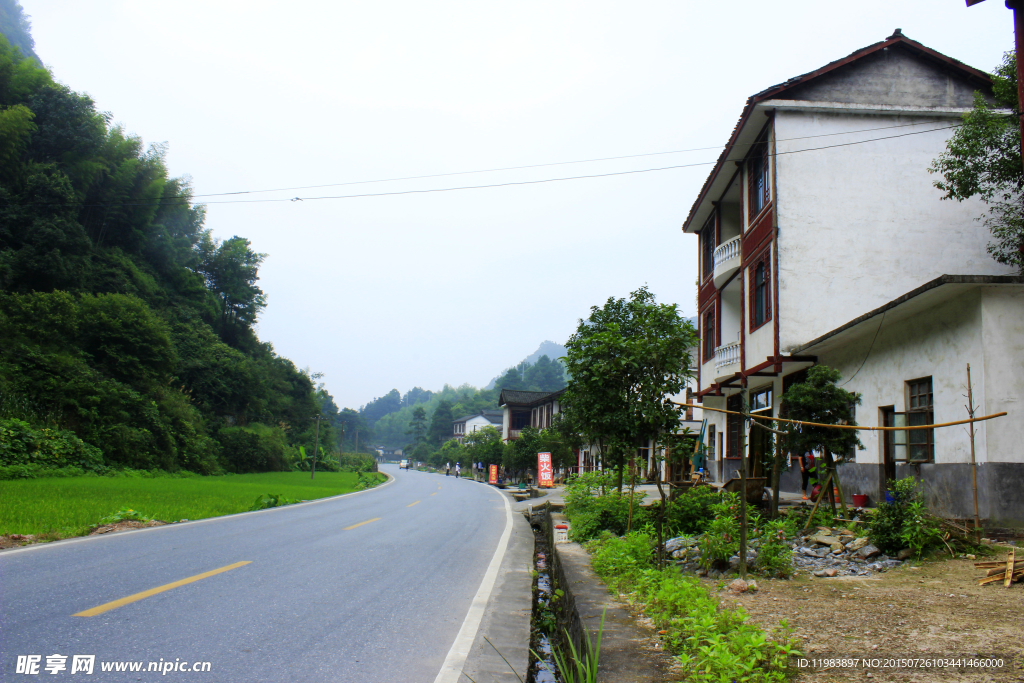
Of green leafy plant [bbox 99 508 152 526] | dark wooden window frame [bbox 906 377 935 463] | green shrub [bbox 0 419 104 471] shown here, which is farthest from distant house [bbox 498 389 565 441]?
dark wooden window frame [bbox 906 377 935 463]

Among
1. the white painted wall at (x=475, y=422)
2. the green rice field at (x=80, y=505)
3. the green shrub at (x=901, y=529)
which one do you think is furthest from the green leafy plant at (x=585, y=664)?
the white painted wall at (x=475, y=422)

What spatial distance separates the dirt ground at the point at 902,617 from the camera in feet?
12.9

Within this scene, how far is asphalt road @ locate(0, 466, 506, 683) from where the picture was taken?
15.1 ft

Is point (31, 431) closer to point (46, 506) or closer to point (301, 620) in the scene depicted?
point (46, 506)

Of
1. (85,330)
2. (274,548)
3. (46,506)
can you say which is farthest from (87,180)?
(274,548)

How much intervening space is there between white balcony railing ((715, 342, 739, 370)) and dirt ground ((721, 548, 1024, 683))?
13814 millimetres

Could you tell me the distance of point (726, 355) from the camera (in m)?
22.1

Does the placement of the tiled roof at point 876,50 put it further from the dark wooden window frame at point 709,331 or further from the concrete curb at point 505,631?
the concrete curb at point 505,631

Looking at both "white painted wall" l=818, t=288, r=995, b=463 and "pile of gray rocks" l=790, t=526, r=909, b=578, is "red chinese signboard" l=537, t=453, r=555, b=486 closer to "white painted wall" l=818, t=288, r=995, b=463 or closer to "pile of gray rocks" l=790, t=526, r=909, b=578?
"white painted wall" l=818, t=288, r=995, b=463

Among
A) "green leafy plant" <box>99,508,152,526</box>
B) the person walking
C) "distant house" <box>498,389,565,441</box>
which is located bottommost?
"green leafy plant" <box>99,508,152,526</box>

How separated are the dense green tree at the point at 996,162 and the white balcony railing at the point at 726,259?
232 inches

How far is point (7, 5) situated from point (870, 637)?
331ft

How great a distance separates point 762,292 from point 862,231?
2.92 m

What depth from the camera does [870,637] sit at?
15.2 ft
